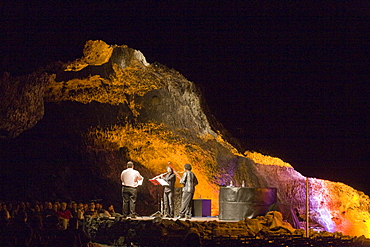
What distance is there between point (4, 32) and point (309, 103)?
8532 millimetres

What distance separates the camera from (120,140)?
1939cm


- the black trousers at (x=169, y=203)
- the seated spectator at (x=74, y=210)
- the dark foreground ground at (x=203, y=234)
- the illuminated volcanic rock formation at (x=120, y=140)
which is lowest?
the dark foreground ground at (x=203, y=234)

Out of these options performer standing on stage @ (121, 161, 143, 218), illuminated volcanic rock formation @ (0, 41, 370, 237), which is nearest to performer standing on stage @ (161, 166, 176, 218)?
performer standing on stage @ (121, 161, 143, 218)

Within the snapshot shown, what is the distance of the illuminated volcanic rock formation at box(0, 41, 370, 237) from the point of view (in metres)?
16.1

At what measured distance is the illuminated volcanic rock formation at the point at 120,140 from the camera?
16062mm

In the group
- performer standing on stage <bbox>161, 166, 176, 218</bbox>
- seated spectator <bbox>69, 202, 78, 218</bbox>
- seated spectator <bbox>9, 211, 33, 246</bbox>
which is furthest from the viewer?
seated spectator <bbox>69, 202, 78, 218</bbox>

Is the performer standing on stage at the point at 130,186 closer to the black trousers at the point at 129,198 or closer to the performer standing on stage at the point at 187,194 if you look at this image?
the black trousers at the point at 129,198

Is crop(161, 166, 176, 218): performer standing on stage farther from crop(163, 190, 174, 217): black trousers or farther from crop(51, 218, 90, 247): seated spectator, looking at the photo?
→ crop(51, 218, 90, 247): seated spectator

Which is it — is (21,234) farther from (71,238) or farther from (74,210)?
(74,210)

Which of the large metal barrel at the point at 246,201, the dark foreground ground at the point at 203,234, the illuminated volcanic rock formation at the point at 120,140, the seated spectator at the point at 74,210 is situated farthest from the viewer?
the seated spectator at the point at 74,210

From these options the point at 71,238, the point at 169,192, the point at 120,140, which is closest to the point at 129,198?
the point at 169,192

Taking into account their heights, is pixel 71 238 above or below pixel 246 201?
below

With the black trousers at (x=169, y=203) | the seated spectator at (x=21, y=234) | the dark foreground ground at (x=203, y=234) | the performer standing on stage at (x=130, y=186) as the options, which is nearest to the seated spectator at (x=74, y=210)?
the dark foreground ground at (x=203, y=234)

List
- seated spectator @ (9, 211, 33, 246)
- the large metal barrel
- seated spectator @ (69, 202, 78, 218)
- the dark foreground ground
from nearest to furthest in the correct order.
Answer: seated spectator @ (9, 211, 33, 246) → the dark foreground ground → the large metal barrel → seated spectator @ (69, 202, 78, 218)
